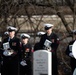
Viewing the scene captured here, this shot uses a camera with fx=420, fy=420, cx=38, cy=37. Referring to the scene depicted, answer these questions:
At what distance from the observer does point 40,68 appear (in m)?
11.9

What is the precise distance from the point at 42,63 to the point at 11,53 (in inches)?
71.7

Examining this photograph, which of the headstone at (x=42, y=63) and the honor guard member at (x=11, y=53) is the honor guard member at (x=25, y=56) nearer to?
the honor guard member at (x=11, y=53)

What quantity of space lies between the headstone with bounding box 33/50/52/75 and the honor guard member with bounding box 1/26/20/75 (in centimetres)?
157

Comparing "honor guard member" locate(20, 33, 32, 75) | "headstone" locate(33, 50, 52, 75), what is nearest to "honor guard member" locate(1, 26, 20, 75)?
"honor guard member" locate(20, 33, 32, 75)

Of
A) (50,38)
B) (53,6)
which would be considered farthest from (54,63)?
(53,6)

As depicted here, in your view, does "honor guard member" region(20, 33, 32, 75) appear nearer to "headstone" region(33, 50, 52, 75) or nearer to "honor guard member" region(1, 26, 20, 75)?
"honor guard member" region(1, 26, 20, 75)

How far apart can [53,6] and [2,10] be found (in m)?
2.17

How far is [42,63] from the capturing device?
11.9m

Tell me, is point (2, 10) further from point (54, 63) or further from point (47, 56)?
point (47, 56)

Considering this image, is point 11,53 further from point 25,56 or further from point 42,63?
point 42,63


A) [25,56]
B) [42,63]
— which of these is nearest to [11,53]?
[25,56]

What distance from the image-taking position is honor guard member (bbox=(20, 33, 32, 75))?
43.6 ft

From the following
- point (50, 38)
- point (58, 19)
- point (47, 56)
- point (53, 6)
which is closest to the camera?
point (47, 56)

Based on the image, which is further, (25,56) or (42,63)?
(25,56)
